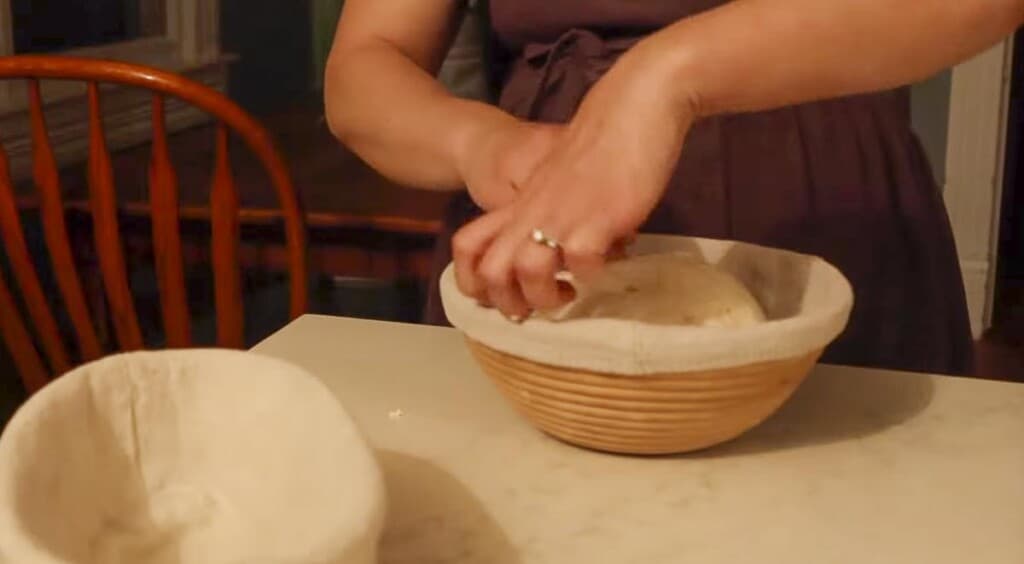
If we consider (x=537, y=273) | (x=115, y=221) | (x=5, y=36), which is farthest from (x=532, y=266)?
(x=5, y=36)

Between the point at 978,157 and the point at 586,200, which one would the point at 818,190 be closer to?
the point at 586,200

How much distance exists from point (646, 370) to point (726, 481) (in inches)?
3.2

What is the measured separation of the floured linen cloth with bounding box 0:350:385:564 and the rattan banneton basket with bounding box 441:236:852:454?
0.11 m

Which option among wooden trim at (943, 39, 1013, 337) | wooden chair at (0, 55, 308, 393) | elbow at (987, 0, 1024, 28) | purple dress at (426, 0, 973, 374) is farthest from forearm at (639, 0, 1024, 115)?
wooden trim at (943, 39, 1013, 337)

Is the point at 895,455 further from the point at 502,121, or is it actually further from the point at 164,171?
the point at 164,171

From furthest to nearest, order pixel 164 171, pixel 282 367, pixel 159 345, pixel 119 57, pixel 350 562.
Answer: pixel 119 57 < pixel 159 345 < pixel 164 171 < pixel 282 367 < pixel 350 562

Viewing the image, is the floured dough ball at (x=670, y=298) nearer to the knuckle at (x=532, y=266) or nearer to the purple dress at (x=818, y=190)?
the knuckle at (x=532, y=266)

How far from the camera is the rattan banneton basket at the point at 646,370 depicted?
1.81 feet

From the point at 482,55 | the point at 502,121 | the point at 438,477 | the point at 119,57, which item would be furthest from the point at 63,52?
the point at 438,477

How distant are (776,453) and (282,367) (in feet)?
0.82

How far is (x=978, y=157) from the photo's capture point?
2496 millimetres

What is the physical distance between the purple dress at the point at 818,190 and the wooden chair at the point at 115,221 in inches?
17.3

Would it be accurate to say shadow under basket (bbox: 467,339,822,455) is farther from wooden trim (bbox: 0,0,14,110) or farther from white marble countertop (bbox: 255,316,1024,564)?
wooden trim (bbox: 0,0,14,110)

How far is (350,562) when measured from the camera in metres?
0.42
